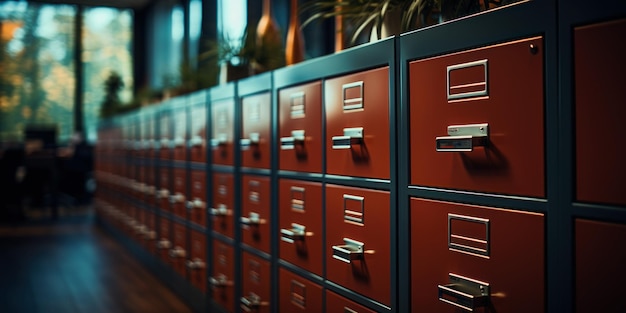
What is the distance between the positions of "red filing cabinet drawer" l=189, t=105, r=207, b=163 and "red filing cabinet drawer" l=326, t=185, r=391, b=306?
4.78 feet

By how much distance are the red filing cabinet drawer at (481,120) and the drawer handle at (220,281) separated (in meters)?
1.49

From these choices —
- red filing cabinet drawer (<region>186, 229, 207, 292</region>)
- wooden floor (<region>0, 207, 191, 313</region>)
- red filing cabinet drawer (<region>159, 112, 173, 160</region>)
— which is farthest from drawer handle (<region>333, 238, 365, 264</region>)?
red filing cabinet drawer (<region>159, 112, 173, 160</region>)

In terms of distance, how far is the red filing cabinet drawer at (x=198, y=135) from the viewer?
3242mm

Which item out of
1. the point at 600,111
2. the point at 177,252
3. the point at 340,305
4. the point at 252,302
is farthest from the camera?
the point at 177,252

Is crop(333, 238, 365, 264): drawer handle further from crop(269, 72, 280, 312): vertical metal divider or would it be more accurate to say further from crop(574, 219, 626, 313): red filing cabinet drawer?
crop(574, 219, 626, 313): red filing cabinet drawer

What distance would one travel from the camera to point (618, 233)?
3.28 feet

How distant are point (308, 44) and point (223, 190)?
1.66m

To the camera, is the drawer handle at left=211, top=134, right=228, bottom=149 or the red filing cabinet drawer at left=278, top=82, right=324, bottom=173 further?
the drawer handle at left=211, top=134, right=228, bottom=149

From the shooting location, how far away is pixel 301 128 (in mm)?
2105

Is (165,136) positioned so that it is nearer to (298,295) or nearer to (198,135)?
(198,135)

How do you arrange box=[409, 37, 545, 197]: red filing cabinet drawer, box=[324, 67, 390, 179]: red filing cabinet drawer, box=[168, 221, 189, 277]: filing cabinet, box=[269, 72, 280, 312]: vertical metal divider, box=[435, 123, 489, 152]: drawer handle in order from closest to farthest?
box=[409, 37, 545, 197]: red filing cabinet drawer
box=[435, 123, 489, 152]: drawer handle
box=[324, 67, 390, 179]: red filing cabinet drawer
box=[269, 72, 280, 312]: vertical metal divider
box=[168, 221, 189, 277]: filing cabinet

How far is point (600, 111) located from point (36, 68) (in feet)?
34.0

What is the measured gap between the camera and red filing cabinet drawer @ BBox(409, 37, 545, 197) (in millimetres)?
1156

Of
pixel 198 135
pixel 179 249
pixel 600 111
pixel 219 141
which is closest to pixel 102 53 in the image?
pixel 179 249
